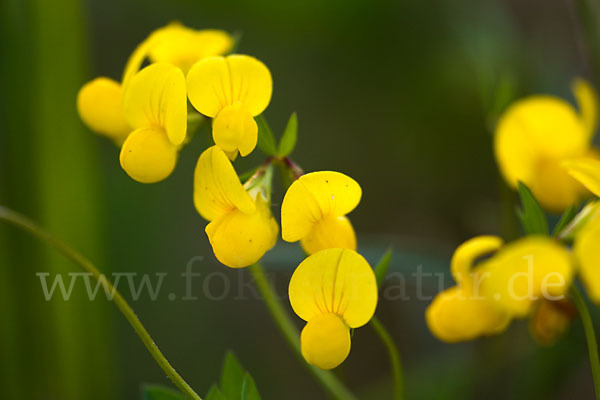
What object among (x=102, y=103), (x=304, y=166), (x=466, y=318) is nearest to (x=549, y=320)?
(x=466, y=318)

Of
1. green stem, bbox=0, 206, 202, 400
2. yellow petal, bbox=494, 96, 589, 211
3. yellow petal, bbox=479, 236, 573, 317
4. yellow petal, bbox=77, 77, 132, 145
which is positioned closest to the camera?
yellow petal, bbox=479, 236, 573, 317

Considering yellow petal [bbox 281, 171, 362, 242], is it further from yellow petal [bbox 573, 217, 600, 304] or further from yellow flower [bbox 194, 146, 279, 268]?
yellow petal [bbox 573, 217, 600, 304]

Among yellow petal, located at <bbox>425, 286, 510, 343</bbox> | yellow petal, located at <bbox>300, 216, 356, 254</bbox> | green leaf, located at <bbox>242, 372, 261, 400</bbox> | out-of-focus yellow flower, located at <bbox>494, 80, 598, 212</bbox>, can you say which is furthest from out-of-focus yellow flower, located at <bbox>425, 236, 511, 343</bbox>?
out-of-focus yellow flower, located at <bbox>494, 80, 598, 212</bbox>

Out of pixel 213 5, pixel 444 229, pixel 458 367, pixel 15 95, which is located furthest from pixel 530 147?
pixel 213 5

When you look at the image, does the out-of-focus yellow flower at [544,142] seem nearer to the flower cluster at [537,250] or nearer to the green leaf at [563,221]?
the flower cluster at [537,250]

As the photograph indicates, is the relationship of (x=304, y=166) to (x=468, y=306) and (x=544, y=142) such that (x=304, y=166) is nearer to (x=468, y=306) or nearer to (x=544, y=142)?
(x=544, y=142)

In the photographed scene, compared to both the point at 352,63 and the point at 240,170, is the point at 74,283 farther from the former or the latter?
the point at 352,63

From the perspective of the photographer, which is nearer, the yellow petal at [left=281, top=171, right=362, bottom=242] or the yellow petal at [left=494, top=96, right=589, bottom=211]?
the yellow petal at [left=281, top=171, right=362, bottom=242]

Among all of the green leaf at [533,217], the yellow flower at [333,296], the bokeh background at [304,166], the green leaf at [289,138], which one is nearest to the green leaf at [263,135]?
the green leaf at [289,138]
